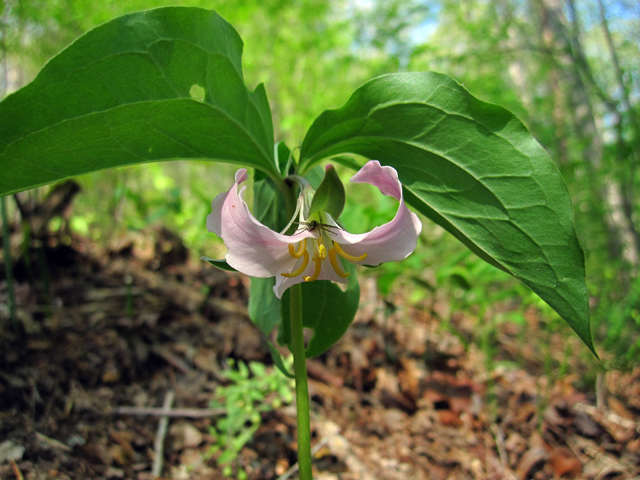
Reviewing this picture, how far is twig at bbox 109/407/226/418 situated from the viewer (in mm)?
1385

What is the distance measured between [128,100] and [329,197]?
1.22 ft

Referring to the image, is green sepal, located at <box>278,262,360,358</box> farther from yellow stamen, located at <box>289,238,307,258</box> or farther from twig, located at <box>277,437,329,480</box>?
twig, located at <box>277,437,329,480</box>

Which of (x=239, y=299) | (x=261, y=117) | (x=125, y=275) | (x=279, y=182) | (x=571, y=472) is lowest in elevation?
(x=571, y=472)

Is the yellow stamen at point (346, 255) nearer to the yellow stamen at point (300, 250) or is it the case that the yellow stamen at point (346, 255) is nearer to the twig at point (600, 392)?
the yellow stamen at point (300, 250)

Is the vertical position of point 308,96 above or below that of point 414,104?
above

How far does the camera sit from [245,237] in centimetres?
64

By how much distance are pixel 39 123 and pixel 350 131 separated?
540 millimetres

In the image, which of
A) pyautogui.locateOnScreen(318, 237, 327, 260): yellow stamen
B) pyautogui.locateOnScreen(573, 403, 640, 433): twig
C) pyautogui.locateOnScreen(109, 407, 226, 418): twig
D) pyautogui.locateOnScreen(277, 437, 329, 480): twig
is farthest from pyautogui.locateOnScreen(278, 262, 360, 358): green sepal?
pyautogui.locateOnScreen(573, 403, 640, 433): twig

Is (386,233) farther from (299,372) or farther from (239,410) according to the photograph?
(239,410)

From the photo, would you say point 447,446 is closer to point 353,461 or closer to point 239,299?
point 353,461

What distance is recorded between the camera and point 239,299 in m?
2.26

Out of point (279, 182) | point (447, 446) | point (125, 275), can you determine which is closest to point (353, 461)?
point (447, 446)

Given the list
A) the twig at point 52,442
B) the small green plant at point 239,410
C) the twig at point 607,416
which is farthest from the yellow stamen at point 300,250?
the twig at point 607,416

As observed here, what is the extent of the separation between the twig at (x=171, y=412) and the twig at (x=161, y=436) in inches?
0.8
